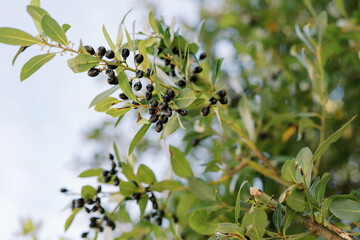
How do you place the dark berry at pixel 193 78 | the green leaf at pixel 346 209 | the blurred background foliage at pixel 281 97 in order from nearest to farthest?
1. the green leaf at pixel 346 209
2. the dark berry at pixel 193 78
3. the blurred background foliage at pixel 281 97

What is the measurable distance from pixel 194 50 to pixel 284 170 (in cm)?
47

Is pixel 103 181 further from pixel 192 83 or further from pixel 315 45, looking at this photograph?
pixel 315 45

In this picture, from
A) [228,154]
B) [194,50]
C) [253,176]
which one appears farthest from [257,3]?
[194,50]

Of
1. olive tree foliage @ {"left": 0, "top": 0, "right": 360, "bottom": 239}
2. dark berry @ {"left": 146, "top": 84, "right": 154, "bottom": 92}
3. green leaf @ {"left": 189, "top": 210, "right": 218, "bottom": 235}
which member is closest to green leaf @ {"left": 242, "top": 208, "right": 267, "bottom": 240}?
olive tree foliage @ {"left": 0, "top": 0, "right": 360, "bottom": 239}

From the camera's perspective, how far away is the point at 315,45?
4.19ft

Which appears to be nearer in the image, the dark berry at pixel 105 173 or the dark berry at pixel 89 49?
the dark berry at pixel 89 49

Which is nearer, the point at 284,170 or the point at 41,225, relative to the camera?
the point at 284,170

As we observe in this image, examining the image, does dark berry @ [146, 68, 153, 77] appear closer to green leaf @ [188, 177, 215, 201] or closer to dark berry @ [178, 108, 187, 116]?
dark berry @ [178, 108, 187, 116]

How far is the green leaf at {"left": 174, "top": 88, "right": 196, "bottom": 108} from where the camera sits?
782mm

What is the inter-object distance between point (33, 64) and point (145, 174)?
455 millimetres

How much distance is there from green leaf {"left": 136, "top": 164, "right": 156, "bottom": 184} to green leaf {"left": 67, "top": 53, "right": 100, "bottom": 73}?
1.32ft

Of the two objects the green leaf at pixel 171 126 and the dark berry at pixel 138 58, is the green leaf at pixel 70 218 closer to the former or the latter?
the green leaf at pixel 171 126

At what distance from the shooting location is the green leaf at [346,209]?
684mm

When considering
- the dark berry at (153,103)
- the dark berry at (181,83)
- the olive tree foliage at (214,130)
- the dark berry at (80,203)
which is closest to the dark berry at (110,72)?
the olive tree foliage at (214,130)
